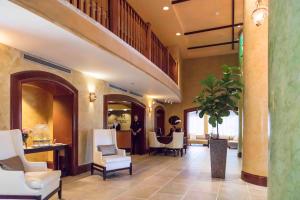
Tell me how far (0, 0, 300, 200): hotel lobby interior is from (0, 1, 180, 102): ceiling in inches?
0.8

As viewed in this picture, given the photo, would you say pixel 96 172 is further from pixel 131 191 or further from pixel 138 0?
pixel 138 0

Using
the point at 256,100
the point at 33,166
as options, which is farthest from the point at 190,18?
the point at 33,166

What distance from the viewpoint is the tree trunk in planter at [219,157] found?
5.55 meters

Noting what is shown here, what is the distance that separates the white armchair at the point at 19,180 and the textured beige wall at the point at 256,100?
3796mm

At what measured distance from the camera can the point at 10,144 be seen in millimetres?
3820

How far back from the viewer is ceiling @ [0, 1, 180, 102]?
3.10m

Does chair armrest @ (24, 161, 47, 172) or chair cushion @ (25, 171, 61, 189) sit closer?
chair cushion @ (25, 171, 61, 189)

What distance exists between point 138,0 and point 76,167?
197 inches

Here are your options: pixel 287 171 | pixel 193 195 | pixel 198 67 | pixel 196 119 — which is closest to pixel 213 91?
pixel 193 195

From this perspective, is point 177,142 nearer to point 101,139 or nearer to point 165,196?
point 101,139

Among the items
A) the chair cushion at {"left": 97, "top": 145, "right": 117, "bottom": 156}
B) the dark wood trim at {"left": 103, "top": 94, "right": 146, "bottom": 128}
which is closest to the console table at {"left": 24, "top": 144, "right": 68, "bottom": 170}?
→ the chair cushion at {"left": 97, "top": 145, "right": 117, "bottom": 156}

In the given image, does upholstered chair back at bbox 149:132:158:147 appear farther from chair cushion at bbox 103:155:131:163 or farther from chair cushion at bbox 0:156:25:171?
chair cushion at bbox 0:156:25:171

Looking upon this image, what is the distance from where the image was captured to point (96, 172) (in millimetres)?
6246

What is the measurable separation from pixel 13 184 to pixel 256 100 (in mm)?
4556
